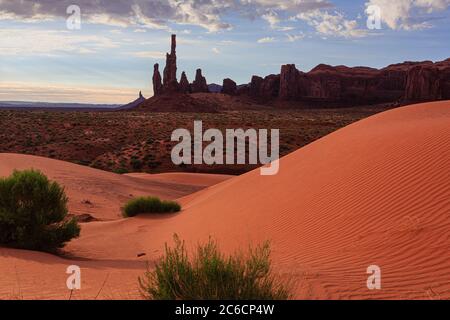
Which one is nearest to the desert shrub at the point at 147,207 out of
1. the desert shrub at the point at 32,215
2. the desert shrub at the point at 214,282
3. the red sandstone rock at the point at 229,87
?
the desert shrub at the point at 32,215

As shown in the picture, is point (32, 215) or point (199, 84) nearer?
point (32, 215)

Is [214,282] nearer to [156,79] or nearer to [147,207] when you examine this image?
[147,207]

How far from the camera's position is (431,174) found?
10734 mm

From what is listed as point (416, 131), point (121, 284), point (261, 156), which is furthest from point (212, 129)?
point (121, 284)

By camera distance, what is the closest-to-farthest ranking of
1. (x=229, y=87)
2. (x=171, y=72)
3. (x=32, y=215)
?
1. (x=32, y=215)
2. (x=171, y=72)
3. (x=229, y=87)

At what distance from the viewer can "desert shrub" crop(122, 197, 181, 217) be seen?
1741cm

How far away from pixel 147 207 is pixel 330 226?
9.15m

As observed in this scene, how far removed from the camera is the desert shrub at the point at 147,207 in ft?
57.1

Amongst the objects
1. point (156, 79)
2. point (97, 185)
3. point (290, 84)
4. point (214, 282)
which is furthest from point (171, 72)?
point (214, 282)

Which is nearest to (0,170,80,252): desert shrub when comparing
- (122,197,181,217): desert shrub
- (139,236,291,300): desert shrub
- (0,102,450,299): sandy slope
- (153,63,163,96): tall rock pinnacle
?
(0,102,450,299): sandy slope

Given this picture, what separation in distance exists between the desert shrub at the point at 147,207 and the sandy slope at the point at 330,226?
2.82ft

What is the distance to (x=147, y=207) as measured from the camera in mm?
17641

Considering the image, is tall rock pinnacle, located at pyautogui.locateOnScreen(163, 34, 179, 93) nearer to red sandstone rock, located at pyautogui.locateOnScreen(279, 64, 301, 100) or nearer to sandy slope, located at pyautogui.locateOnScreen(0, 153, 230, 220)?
red sandstone rock, located at pyautogui.locateOnScreen(279, 64, 301, 100)

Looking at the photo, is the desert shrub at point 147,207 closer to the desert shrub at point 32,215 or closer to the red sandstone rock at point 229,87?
the desert shrub at point 32,215
